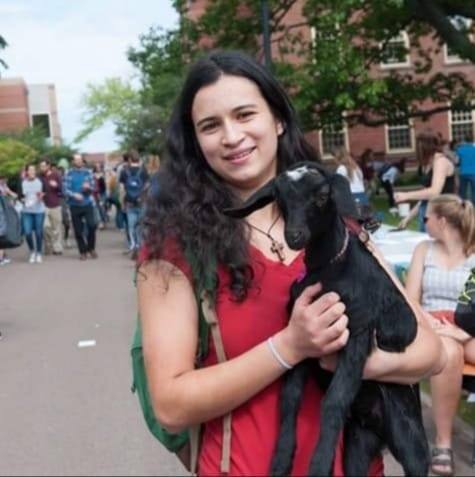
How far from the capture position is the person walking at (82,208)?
50.3 ft

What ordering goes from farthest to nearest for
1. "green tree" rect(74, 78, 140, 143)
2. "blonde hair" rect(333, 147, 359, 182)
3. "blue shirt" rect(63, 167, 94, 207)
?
"green tree" rect(74, 78, 140, 143), "blue shirt" rect(63, 167, 94, 207), "blonde hair" rect(333, 147, 359, 182)

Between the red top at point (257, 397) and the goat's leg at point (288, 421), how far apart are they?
2cm

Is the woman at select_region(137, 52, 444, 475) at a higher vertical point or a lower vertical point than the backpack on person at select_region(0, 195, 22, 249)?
higher

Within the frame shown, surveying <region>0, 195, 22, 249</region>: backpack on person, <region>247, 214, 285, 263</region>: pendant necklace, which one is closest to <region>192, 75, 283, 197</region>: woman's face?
<region>247, 214, 285, 263</region>: pendant necklace

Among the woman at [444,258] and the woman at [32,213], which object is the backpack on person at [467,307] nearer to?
the woman at [444,258]

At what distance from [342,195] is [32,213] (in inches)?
565

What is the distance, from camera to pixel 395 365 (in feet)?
5.44

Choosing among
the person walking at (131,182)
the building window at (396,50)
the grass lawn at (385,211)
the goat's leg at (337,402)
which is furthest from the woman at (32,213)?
the goat's leg at (337,402)

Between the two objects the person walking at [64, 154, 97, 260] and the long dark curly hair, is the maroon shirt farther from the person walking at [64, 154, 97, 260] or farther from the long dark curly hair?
the long dark curly hair

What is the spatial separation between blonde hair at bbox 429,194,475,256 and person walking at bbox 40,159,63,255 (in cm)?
1181

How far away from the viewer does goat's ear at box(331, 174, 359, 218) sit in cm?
168

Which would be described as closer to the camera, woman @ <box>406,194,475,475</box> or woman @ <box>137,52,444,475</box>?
woman @ <box>137,52,444,475</box>

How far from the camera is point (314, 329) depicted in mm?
1507

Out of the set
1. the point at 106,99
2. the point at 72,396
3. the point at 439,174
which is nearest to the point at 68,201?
the point at 439,174
